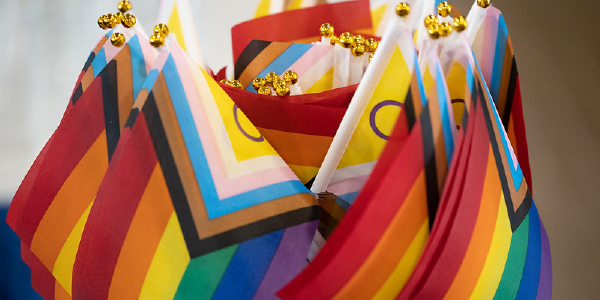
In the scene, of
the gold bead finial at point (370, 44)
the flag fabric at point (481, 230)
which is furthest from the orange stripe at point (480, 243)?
the gold bead finial at point (370, 44)

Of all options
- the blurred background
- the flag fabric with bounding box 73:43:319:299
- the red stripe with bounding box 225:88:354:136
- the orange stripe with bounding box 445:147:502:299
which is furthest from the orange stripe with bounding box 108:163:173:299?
the blurred background

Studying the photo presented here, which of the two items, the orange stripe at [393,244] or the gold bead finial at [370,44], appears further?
the gold bead finial at [370,44]

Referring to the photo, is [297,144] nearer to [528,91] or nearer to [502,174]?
[502,174]

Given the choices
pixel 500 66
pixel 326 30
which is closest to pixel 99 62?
pixel 326 30

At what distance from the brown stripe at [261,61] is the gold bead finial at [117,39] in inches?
6.8

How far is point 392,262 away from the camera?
0.36 meters

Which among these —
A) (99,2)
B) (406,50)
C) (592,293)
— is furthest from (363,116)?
(99,2)

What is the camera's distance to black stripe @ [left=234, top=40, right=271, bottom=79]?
56 centimetres

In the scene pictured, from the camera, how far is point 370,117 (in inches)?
15.7

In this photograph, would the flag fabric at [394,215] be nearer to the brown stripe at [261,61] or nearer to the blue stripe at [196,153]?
the blue stripe at [196,153]

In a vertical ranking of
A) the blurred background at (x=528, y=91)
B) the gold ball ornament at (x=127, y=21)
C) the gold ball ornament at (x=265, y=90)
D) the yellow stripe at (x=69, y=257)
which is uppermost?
the gold ball ornament at (x=127, y=21)

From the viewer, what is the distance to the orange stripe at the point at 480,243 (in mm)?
365

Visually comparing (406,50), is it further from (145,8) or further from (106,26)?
(145,8)

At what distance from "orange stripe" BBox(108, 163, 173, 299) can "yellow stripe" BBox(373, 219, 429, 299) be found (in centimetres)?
16
